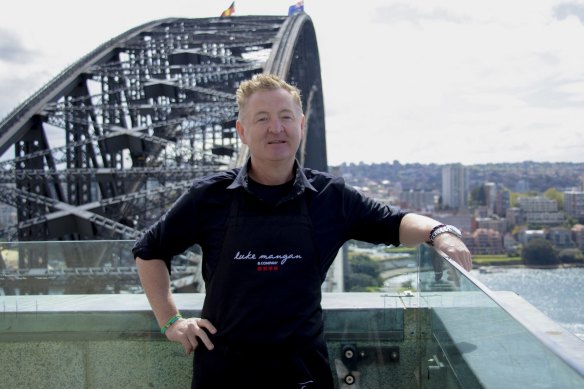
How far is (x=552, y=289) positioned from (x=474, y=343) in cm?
1410

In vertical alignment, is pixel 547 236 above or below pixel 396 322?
below

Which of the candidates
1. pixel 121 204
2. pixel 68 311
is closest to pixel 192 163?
pixel 121 204

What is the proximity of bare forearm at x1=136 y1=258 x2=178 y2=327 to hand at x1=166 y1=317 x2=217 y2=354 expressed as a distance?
9 centimetres

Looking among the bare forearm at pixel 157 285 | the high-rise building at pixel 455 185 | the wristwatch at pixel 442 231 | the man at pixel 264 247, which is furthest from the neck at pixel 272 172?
the high-rise building at pixel 455 185

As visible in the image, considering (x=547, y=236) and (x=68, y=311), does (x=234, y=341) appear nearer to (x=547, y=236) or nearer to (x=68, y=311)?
(x=68, y=311)

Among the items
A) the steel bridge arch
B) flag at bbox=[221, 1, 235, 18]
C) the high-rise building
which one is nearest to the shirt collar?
the steel bridge arch

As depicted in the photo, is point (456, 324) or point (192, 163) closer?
point (456, 324)

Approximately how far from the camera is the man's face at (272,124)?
2717mm

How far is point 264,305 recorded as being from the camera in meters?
2.58

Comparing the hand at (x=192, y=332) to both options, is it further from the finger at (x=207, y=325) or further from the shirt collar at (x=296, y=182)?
the shirt collar at (x=296, y=182)

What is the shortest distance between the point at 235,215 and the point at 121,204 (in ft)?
52.9

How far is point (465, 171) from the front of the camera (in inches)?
2395

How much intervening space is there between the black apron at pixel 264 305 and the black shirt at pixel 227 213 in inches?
2.1

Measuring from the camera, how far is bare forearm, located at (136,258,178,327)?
2.77 m
